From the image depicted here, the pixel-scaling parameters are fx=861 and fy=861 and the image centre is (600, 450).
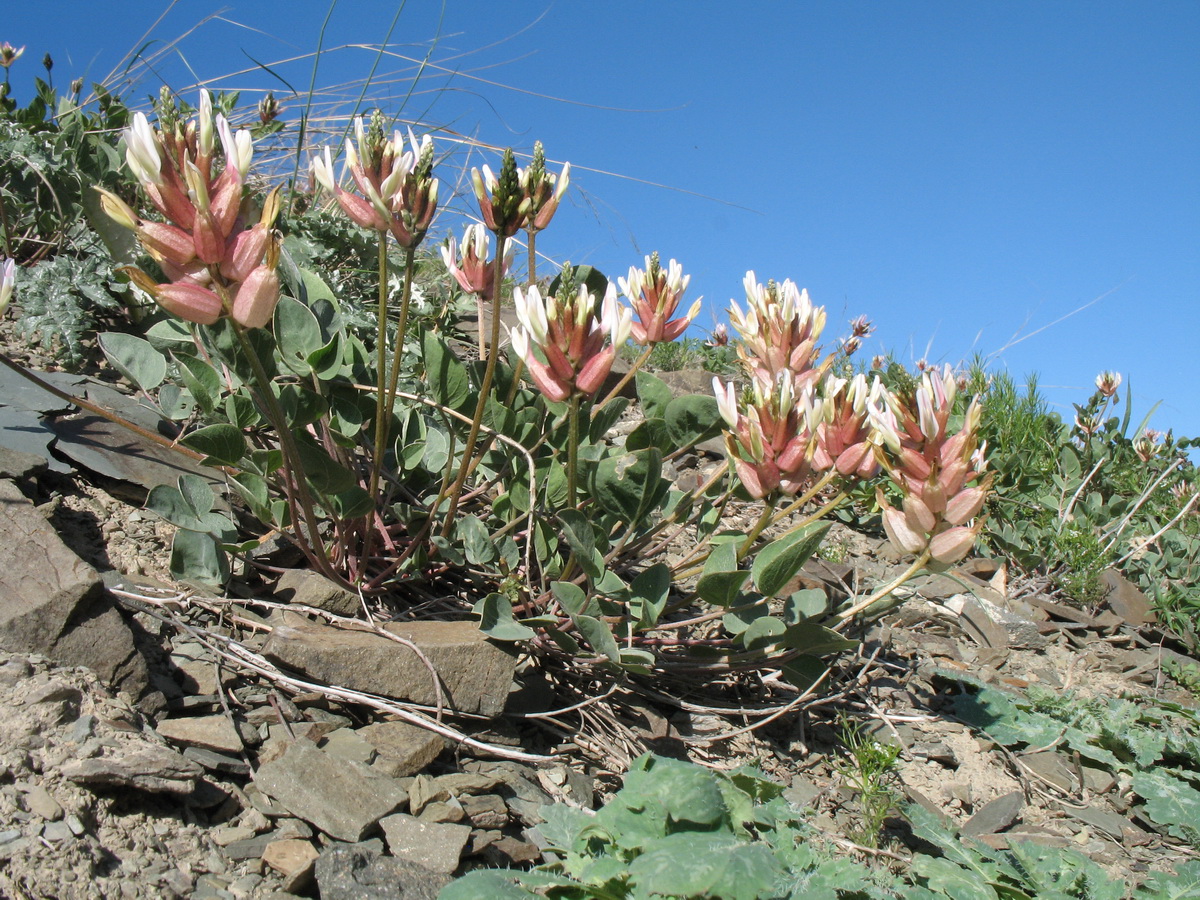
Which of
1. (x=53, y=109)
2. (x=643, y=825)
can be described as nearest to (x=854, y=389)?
(x=643, y=825)

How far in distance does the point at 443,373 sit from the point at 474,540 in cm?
46

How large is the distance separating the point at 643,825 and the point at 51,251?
358 cm

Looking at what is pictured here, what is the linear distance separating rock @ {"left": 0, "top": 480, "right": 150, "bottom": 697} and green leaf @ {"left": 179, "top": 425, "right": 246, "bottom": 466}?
35 cm

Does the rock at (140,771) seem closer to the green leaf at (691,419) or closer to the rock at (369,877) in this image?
the rock at (369,877)

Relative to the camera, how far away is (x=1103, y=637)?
12.6 ft

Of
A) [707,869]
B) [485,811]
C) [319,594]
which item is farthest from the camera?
[319,594]

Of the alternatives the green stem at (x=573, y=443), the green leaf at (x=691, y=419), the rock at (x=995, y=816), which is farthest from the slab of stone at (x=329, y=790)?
the rock at (x=995, y=816)

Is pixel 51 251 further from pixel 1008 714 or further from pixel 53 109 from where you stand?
pixel 1008 714

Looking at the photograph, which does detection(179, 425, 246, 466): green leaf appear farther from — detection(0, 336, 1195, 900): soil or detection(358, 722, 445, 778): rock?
detection(358, 722, 445, 778): rock

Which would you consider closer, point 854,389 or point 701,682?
point 854,389

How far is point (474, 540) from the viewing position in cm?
215

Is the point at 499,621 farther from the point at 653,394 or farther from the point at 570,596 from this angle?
the point at 653,394

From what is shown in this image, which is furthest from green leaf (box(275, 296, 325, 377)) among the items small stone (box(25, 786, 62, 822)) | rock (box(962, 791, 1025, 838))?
Result: rock (box(962, 791, 1025, 838))

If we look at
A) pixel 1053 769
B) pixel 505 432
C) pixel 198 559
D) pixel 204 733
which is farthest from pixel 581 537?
pixel 1053 769
